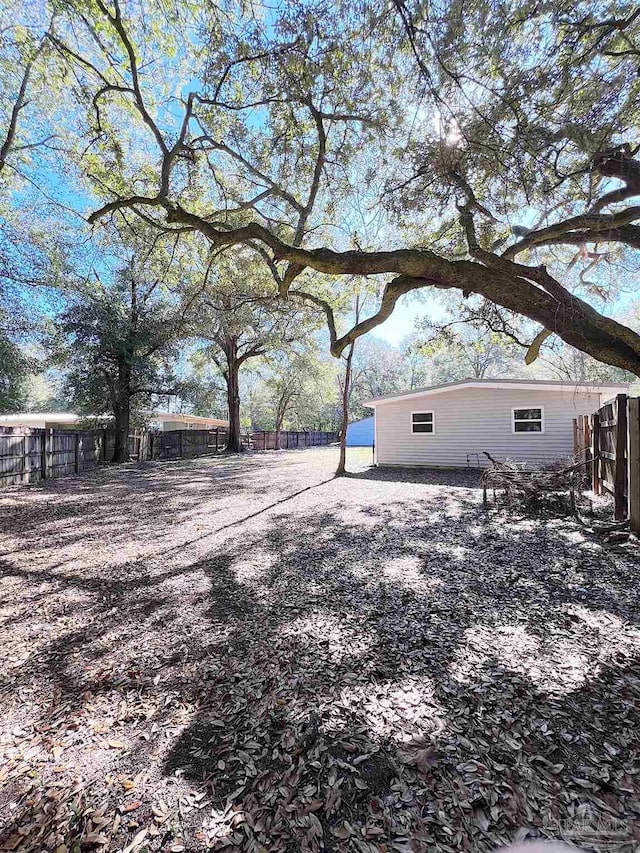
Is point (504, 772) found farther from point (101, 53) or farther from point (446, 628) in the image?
point (101, 53)

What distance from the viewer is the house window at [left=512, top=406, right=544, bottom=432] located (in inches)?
468

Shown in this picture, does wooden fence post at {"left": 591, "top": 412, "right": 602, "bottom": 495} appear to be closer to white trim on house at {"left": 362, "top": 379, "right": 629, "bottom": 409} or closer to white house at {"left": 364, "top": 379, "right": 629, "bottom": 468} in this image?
white trim on house at {"left": 362, "top": 379, "right": 629, "bottom": 409}

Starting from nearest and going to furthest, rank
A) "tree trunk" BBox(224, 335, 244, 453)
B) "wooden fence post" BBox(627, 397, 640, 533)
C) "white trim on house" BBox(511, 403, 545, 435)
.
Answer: "wooden fence post" BBox(627, 397, 640, 533) < "white trim on house" BBox(511, 403, 545, 435) < "tree trunk" BBox(224, 335, 244, 453)

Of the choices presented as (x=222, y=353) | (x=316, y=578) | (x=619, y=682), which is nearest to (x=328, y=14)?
(x=316, y=578)

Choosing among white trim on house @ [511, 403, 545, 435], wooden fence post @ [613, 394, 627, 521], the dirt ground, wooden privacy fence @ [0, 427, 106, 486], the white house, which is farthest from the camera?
white trim on house @ [511, 403, 545, 435]

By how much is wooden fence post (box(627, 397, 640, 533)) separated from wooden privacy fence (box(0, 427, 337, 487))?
41.6 ft

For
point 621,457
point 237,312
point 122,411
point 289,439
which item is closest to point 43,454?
point 122,411

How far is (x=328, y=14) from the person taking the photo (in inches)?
160

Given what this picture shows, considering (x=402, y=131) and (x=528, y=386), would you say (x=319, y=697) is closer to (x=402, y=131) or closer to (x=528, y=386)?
(x=402, y=131)

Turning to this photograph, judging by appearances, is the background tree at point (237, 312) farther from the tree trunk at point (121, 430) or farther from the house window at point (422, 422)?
the house window at point (422, 422)

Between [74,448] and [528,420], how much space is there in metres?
15.0

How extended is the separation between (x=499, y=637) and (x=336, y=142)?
7132 mm

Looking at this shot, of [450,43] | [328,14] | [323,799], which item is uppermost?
[328,14]

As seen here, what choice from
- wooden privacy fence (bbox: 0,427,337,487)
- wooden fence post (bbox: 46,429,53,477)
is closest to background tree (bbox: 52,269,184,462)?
wooden privacy fence (bbox: 0,427,337,487)
